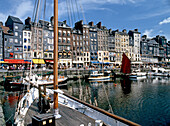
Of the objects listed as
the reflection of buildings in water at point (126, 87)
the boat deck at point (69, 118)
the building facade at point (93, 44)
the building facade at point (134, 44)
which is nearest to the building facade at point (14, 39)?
the building facade at point (93, 44)

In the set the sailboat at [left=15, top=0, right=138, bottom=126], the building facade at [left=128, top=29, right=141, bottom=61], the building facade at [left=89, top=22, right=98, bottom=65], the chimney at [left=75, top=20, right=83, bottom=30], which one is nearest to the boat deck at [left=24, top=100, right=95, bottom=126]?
the sailboat at [left=15, top=0, right=138, bottom=126]

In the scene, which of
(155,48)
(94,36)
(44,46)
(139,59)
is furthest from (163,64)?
(44,46)

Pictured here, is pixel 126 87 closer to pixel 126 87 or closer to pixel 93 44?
pixel 126 87

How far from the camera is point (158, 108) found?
71.3ft

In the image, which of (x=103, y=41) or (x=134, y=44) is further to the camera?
(x=134, y=44)

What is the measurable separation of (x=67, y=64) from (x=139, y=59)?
54.7m

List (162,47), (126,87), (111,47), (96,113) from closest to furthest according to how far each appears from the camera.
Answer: (96,113) → (126,87) → (111,47) → (162,47)

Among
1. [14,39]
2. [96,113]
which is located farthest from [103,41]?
[96,113]

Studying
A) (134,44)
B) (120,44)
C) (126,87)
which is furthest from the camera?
(134,44)

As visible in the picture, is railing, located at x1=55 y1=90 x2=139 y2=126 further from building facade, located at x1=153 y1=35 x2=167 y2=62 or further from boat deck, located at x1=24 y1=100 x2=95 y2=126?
building facade, located at x1=153 y1=35 x2=167 y2=62

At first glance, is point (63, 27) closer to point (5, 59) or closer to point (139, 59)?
point (5, 59)

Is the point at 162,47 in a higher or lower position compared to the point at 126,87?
higher

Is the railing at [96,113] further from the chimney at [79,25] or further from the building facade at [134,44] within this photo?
the building facade at [134,44]

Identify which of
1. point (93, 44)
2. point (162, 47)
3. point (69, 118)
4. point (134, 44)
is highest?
point (134, 44)
